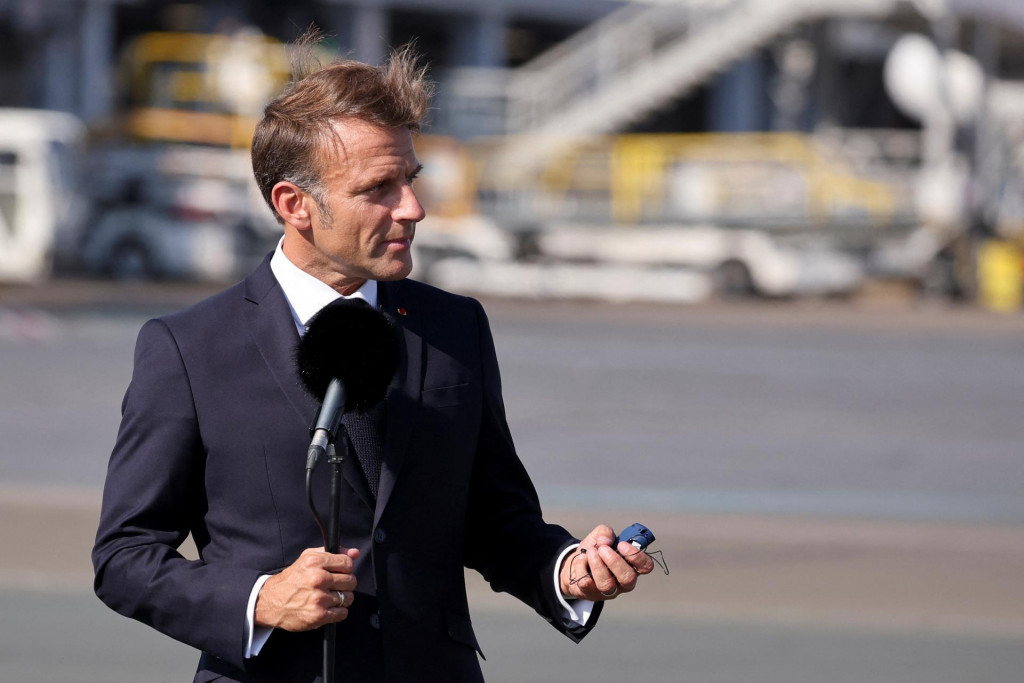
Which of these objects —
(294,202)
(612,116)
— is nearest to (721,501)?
(294,202)

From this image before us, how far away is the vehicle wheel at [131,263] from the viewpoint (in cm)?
2736

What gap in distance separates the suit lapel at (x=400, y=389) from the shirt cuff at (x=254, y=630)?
0.78ft

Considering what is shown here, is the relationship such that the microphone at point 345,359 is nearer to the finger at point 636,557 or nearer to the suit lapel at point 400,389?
the suit lapel at point 400,389

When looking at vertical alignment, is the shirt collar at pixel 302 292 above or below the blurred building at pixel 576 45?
below

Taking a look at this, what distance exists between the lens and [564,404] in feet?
47.8

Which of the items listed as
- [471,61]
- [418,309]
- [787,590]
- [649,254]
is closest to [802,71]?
[471,61]

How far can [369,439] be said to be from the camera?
259cm

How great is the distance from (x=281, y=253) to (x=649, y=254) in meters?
25.2

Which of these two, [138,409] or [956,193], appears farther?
[956,193]

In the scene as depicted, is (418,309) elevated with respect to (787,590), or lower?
elevated

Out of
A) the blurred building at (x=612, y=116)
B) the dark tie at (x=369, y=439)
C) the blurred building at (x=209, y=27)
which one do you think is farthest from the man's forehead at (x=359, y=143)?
the blurred building at (x=209, y=27)

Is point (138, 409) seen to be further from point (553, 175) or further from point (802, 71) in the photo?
point (802, 71)

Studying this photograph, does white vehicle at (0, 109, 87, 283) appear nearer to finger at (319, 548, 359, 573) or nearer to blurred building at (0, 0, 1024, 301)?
blurred building at (0, 0, 1024, 301)

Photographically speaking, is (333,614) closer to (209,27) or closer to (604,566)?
(604,566)
